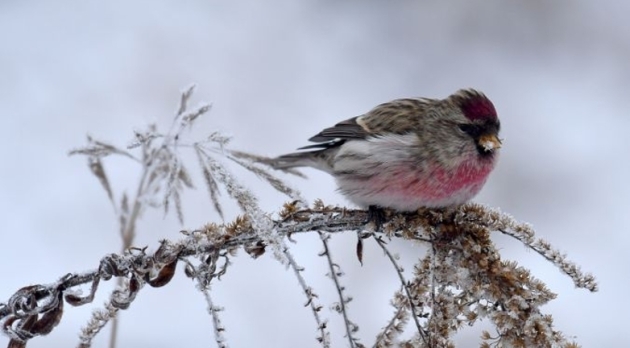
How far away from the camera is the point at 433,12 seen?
8594 mm

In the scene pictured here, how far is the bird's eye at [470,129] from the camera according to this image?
2.94m

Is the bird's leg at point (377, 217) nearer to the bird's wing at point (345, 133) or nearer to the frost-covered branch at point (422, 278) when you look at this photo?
the frost-covered branch at point (422, 278)

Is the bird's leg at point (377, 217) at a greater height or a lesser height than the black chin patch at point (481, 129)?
lesser

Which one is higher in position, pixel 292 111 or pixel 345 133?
pixel 292 111

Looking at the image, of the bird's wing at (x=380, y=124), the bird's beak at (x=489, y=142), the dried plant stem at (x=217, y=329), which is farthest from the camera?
the bird's wing at (x=380, y=124)

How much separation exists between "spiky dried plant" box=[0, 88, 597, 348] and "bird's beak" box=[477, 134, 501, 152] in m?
0.77

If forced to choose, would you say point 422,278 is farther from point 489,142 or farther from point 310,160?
point 310,160

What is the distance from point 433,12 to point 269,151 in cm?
287

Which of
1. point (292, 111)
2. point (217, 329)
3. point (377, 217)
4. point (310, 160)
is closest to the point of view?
point (217, 329)

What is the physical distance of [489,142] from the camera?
9.34 feet

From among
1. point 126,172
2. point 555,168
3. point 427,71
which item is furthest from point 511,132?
point 126,172

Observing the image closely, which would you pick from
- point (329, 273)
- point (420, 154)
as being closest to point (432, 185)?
point (420, 154)

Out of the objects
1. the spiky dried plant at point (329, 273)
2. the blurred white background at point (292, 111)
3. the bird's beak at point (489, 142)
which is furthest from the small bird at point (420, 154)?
the blurred white background at point (292, 111)

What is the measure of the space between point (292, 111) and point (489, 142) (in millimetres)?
4523
